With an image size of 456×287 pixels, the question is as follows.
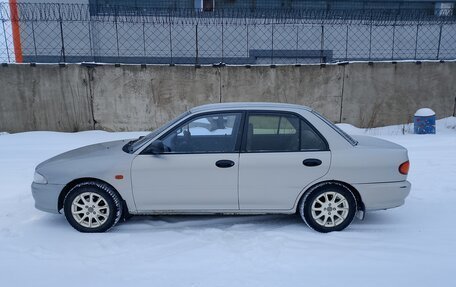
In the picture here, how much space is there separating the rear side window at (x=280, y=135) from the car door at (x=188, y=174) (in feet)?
0.57

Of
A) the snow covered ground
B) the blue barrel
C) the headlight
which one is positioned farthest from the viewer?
the blue barrel

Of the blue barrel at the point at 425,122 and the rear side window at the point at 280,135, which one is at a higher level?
the rear side window at the point at 280,135

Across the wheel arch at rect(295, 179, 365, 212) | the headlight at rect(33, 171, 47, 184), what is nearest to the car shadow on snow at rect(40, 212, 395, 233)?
the wheel arch at rect(295, 179, 365, 212)

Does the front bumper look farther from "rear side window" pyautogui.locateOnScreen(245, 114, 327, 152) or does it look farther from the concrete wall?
the concrete wall

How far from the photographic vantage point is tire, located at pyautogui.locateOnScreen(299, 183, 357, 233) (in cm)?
410

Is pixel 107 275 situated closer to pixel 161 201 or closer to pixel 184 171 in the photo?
pixel 161 201

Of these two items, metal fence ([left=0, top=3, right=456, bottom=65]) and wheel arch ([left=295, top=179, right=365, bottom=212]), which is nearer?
wheel arch ([left=295, top=179, right=365, bottom=212])

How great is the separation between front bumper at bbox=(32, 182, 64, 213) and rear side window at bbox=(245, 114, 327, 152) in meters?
2.15

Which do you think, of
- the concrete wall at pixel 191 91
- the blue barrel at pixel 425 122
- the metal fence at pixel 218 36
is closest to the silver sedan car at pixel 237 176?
the concrete wall at pixel 191 91

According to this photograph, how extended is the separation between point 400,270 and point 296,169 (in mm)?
1363

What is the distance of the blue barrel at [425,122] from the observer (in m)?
9.20

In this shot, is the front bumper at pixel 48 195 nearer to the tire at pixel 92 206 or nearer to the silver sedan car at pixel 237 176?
the silver sedan car at pixel 237 176

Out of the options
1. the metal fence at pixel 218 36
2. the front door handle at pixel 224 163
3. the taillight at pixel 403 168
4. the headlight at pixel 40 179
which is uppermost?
the metal fence at pixel 218 36

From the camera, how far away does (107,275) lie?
332 cm
